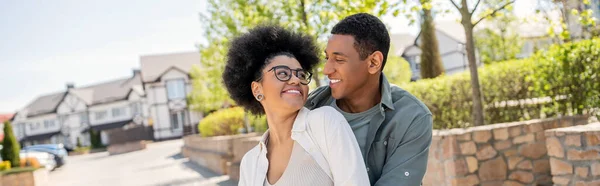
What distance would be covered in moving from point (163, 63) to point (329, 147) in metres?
59.6

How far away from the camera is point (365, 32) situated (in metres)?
2.54

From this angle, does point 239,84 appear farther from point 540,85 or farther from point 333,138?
point 540,85

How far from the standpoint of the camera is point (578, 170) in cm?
528

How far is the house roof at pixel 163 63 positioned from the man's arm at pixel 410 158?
Answer: 5701 cm

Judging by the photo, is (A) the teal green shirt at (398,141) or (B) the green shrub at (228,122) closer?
(A) the teal green shirt at (398,141)

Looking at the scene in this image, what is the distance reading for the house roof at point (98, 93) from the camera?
2724 inches

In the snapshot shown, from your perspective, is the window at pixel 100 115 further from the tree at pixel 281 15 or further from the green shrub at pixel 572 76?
the green shrub at pixel 572 76

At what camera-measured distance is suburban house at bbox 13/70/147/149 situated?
6738cm

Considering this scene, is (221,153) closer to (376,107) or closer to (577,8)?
(577,8)

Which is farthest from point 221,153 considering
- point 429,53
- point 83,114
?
point 83,114

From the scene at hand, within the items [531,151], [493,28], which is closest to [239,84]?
[531,151]

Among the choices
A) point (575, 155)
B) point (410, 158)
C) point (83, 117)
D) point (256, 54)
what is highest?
point (83, 117)

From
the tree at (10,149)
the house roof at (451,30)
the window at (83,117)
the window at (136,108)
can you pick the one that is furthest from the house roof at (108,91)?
the tree at (10,149)

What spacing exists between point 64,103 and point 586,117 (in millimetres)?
72777
